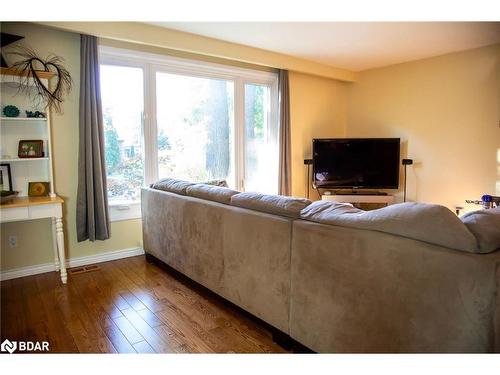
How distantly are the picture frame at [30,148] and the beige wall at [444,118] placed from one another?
4.50 metres

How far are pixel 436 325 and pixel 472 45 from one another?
405 cm

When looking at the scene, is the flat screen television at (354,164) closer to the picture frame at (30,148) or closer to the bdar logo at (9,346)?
the picture frame at (30,148)

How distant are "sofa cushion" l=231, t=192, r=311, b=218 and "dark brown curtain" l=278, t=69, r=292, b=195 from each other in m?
2.56

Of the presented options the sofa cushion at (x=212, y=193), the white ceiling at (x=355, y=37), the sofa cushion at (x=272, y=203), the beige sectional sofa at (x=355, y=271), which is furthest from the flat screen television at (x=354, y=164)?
the sofa cushion at (x=272, y=203)

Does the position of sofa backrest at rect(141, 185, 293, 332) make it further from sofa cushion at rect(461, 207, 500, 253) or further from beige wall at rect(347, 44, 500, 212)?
beige wall at rect(347, 44, 500, 212)

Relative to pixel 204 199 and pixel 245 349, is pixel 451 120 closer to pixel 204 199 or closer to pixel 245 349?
pixel 204 199

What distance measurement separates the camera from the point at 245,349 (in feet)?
6.43

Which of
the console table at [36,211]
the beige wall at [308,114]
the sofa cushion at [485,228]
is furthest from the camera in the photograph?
the beige wall at [308,114]

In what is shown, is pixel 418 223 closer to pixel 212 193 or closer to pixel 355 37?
pixel 212 193

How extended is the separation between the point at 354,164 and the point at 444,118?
129 centimetres

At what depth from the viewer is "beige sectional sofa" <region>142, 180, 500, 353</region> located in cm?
125

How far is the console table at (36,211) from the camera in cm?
263

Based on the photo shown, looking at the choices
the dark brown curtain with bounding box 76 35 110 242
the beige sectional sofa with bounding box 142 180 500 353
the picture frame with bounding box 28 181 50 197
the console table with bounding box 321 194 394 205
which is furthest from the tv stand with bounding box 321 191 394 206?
the picture frame with bounding box 28 181 50 197
